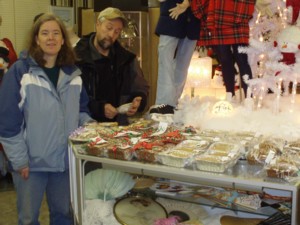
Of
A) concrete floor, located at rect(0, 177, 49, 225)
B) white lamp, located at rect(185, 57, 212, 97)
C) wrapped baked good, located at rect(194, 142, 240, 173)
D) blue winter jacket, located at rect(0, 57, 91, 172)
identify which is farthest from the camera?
white lamp, located at rect(185, 57, 212, 97)

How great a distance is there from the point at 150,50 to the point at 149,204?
3.13 metres

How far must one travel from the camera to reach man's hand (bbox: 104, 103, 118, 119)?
2.32 metres

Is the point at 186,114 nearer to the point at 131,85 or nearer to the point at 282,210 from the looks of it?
the point at 131,85

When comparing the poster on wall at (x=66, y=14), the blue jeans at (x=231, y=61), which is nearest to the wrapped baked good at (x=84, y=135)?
the blue jeans at (x=231, y=61)

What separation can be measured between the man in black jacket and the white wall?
6.71 ft

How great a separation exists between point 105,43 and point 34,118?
2.52 feet

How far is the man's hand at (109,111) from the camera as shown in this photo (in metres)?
2.32

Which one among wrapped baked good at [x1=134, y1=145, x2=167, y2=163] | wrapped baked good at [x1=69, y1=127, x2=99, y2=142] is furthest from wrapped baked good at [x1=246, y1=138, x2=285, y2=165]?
wrapped baked good at [x1=69, y1=127, x2=99, y2=142]

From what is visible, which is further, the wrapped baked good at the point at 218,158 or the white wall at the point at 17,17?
the white wall at the point at 17,17

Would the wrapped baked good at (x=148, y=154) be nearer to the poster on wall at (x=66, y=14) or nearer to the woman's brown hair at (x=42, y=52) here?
the woman's brown hair at (x=42, y=52)

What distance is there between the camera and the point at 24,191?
73.9 inches

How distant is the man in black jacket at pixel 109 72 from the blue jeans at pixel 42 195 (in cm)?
50

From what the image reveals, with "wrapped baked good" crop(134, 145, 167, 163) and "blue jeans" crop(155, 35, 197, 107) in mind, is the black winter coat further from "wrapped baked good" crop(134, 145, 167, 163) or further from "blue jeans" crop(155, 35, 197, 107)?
"wrapped baked good" crop(134, 145, 167, 163)

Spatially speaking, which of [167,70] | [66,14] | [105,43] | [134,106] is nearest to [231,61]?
[167,70]
